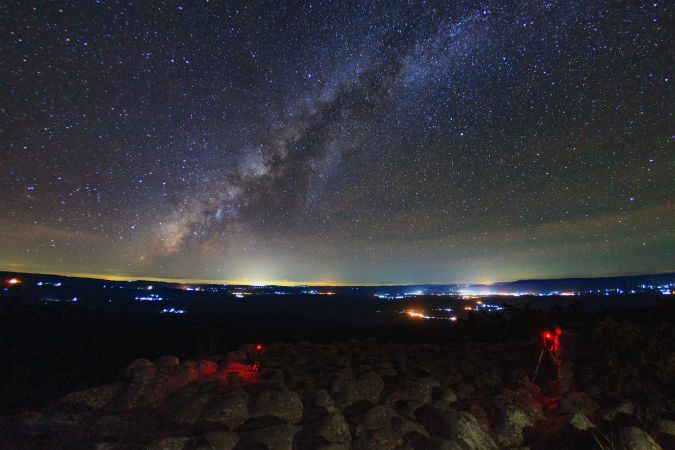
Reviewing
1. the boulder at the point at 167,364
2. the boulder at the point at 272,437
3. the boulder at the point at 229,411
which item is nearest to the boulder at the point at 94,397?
the boulder at the point at 167,364

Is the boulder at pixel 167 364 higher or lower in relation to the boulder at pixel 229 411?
higher

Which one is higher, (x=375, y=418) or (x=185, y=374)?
(x=185, y=374)

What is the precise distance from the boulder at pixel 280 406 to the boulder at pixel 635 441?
6.02m

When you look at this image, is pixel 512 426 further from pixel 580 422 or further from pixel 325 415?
pixel 325 415

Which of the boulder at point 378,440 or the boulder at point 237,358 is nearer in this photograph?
the boulder at point 378,440

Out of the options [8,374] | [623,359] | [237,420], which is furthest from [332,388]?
[8,374]

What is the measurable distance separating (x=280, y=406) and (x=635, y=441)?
6.60 meters

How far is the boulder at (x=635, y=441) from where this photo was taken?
20.9 feet

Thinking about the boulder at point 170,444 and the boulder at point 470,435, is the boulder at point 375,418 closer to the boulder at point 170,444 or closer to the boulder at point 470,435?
the boulder at point 470,435

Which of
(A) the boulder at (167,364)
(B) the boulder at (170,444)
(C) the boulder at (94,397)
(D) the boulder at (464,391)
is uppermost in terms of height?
(A) the boulder at (167,364)

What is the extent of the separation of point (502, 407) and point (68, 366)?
61.2 feet

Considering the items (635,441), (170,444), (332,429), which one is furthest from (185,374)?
(635,441)

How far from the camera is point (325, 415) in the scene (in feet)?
24.9

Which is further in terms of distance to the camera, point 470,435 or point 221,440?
point 470,435
